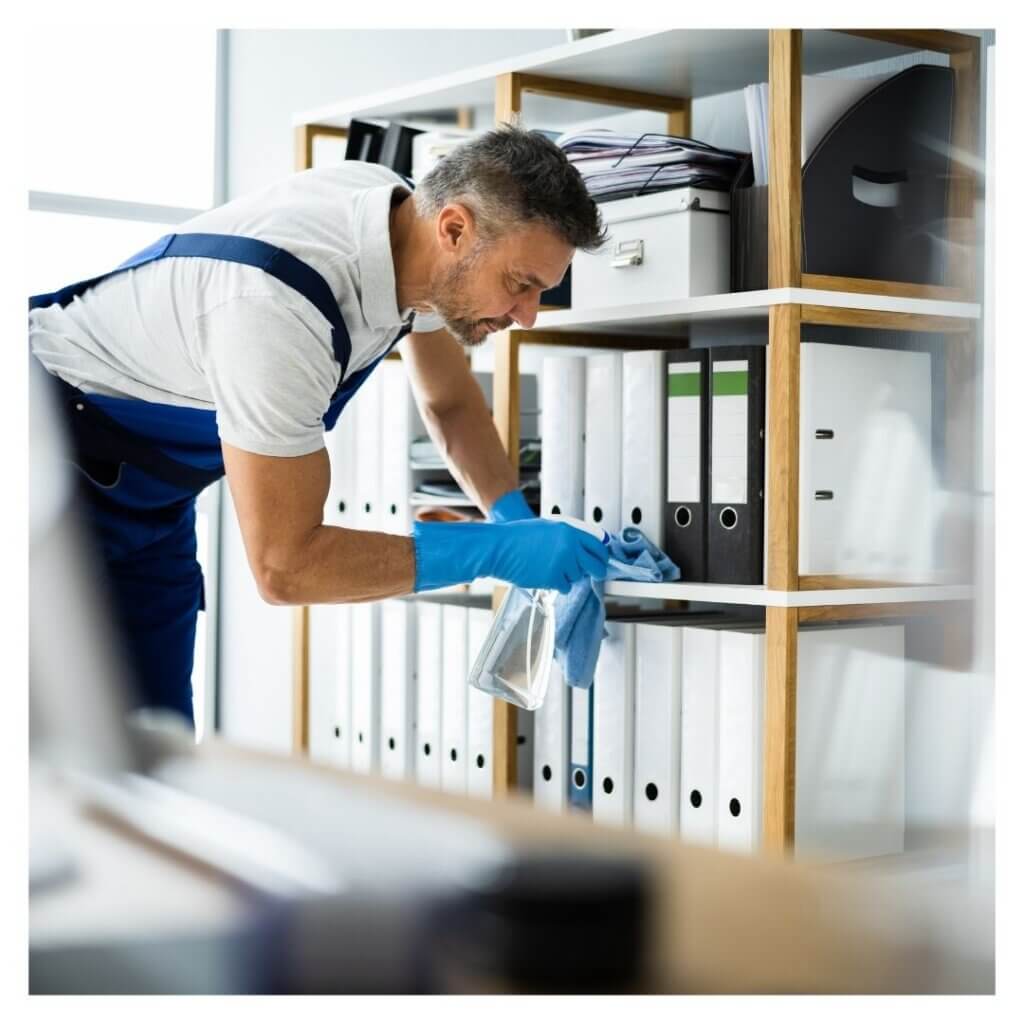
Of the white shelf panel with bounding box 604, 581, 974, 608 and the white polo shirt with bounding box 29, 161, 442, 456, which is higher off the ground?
the white polo shirt with bounding box 29, 161, 442, 456

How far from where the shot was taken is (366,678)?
6.59 feet

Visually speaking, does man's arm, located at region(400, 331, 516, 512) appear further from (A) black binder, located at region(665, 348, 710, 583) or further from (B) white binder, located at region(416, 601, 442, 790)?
(B) white binder, located at region(416, 601, 442, 790)

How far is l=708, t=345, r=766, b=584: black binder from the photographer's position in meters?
1.40

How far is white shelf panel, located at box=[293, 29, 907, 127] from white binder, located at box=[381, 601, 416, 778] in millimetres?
766

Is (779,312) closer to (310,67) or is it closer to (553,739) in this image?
(553,739)

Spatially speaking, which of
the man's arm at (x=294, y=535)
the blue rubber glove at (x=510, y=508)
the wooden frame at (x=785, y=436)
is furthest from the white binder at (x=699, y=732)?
the man's arm at (x=294, y=535)

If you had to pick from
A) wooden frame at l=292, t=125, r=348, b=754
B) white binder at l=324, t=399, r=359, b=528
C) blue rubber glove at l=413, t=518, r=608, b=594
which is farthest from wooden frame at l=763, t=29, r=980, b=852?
wooden frame at l=292, t=125, r=348, b=754

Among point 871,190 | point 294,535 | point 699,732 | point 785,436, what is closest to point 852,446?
point 785,436

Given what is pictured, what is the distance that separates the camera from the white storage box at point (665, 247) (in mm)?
1461

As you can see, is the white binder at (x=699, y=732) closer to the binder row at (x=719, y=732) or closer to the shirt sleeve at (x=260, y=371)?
the binder row at (x=719, y=732)

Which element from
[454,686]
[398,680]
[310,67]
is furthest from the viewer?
[398,680]

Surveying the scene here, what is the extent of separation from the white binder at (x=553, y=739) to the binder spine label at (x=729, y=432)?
36 centimetres

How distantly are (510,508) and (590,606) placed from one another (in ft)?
0.51
